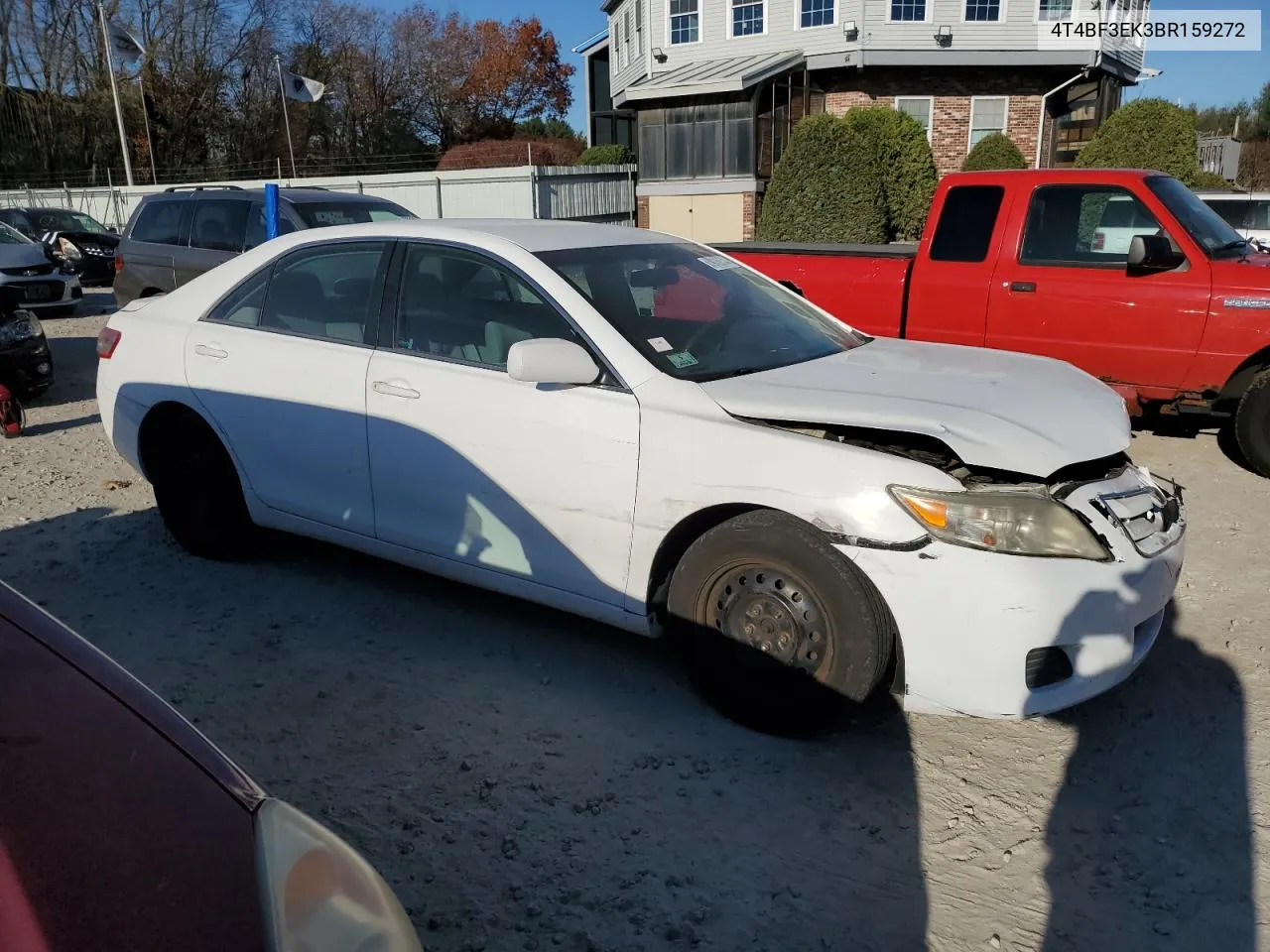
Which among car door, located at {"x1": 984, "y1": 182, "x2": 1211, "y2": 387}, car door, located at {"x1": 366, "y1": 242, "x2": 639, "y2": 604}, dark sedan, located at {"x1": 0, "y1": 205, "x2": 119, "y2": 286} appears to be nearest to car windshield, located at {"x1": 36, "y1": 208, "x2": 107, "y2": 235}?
dark sedan, located at {"x1": 0, "y1": 205, "x2": 119, "y2": 286}

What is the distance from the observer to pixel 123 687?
1.61m

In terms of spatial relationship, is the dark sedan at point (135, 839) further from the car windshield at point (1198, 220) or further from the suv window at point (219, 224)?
the suv window at point (219, 224)

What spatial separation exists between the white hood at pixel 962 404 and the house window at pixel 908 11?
2346cm

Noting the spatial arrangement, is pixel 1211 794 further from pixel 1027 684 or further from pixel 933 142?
pixel 933 142

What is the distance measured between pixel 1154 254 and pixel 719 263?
351 cm

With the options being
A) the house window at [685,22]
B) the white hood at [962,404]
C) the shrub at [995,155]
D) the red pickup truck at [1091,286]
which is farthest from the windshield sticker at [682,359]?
the house window at [685,22]

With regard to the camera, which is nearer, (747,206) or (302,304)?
(302,304)

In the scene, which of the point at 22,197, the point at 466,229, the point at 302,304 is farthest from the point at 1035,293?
the point at 22,197

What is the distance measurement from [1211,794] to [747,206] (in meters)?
22.9

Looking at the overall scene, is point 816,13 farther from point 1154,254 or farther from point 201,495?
point 201,495

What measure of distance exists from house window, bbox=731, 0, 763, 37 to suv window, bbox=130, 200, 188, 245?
739 inches

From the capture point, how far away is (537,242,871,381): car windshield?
375 cm

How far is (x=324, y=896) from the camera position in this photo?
4.87 ft

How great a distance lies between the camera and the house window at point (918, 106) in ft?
82.1
